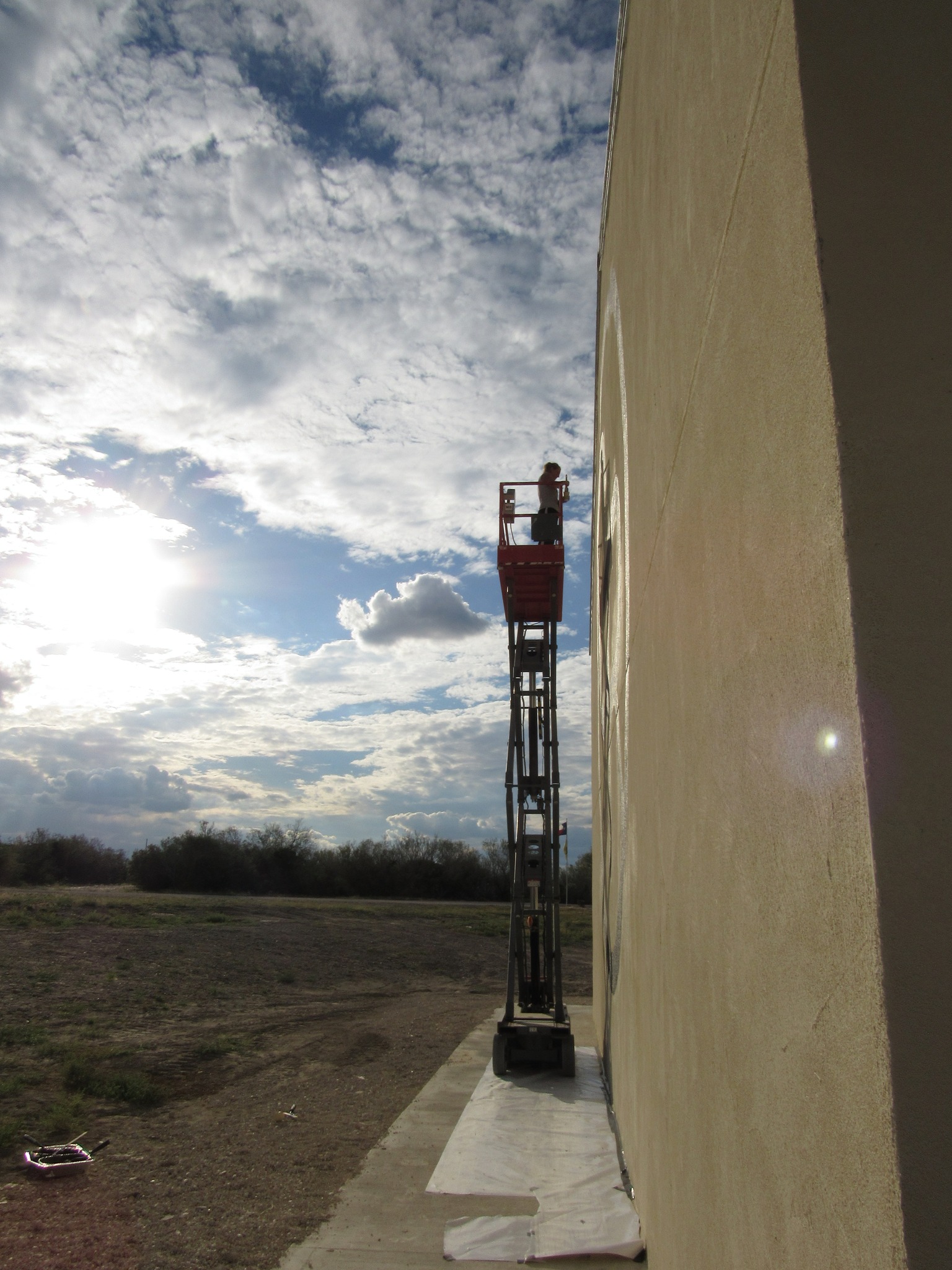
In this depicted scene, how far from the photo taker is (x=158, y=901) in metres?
27.8

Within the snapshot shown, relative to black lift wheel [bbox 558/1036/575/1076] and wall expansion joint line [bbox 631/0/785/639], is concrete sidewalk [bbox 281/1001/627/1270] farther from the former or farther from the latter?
wall expansion joint line [bbox 631/0/785/639]

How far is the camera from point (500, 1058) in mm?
8227

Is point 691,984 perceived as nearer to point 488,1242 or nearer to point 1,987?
point 488,1242

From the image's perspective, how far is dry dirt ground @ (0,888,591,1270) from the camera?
5207 mm

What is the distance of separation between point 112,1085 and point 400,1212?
5.27m

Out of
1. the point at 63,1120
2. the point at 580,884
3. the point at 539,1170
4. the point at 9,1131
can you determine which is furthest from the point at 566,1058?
the point at 580,884

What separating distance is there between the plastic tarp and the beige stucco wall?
798mm

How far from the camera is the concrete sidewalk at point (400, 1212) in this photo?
423 cm

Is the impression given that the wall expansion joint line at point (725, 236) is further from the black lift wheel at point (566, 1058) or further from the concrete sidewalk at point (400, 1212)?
the black lift wheel at point (566, 1058)

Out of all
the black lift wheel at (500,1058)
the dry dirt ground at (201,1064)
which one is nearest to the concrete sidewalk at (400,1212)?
the dry dirt ground at (201,1064)

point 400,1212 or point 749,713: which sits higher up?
point 749,713

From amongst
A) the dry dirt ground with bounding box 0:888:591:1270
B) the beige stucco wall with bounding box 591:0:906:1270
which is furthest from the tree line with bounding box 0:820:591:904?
the beige stucco wall with bounding box 591:0:906:1270

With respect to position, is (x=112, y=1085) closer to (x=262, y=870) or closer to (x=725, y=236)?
(x=725, y=236)

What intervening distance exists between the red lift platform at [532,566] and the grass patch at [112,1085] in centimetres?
688
